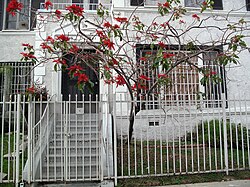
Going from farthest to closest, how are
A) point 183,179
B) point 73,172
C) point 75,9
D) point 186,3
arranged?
point 186,3
point 73,172
point 183,179
point 75,9

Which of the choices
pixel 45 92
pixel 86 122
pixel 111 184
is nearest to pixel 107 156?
pixel 111 184

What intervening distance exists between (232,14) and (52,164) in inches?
331

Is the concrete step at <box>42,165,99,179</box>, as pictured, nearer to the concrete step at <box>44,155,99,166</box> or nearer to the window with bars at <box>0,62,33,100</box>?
the concrete step at <box>44,155,99,166</box>

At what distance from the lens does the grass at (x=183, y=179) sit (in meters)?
5.12

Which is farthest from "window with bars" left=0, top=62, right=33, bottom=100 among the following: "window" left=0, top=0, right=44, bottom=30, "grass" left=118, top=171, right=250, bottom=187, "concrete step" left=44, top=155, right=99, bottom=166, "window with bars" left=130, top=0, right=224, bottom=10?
"grass" left=118, top=171, right=250, bottom=187

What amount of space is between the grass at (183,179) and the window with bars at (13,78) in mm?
7230

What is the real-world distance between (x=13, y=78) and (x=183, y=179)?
28.3ft

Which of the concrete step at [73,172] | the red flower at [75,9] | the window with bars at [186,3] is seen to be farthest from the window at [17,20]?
the concrete step at [73,172]

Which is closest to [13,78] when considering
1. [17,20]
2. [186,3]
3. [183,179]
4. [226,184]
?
[17,20]

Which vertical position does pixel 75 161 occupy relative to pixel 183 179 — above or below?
above

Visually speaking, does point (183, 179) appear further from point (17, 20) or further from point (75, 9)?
point (17, 20)

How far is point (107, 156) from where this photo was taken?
5.37m

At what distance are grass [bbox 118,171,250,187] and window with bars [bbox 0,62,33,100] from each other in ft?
23.7

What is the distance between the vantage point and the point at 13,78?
35.1 feet
